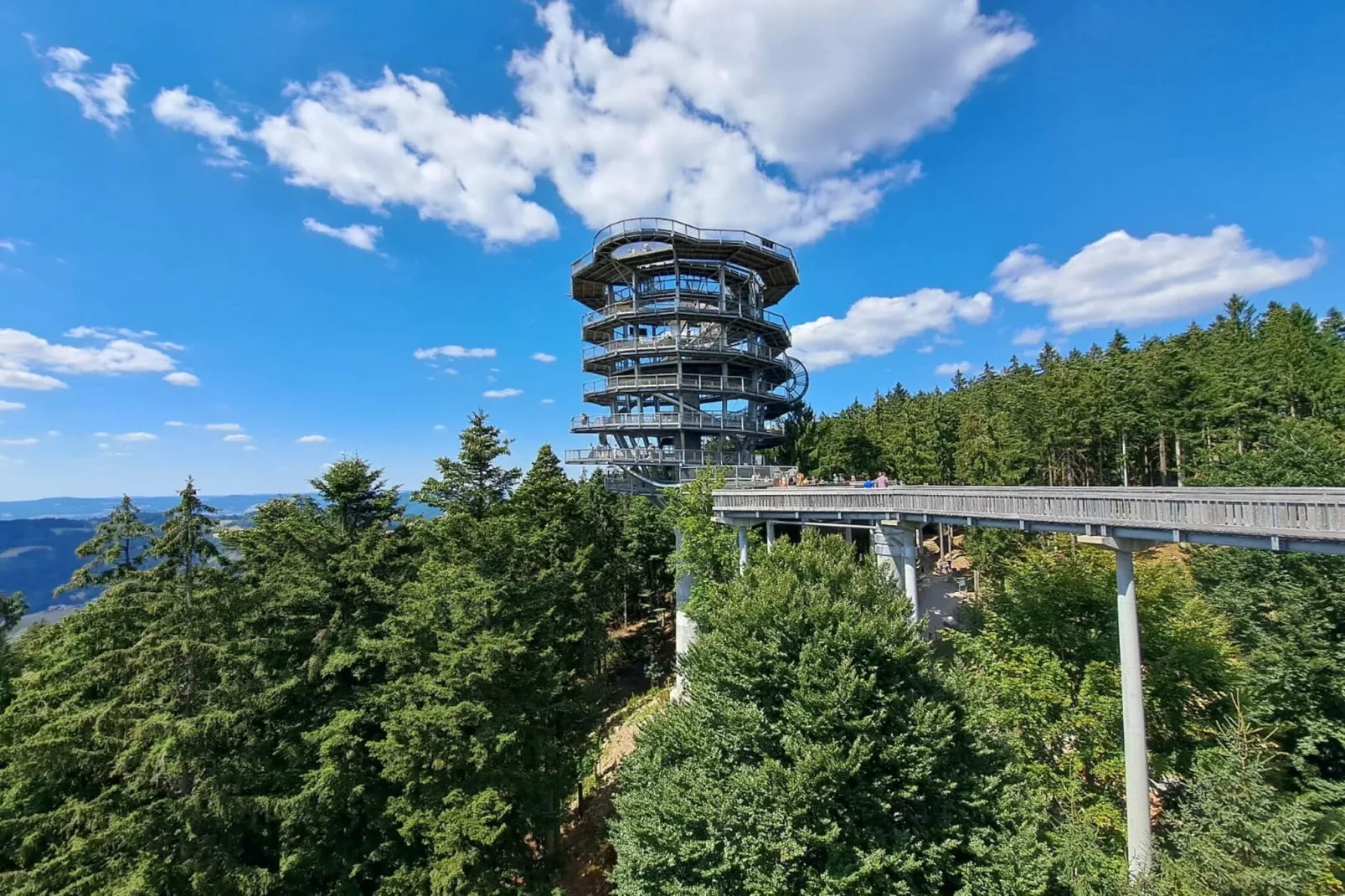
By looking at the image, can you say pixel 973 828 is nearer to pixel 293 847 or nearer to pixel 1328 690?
pixel 1328 690

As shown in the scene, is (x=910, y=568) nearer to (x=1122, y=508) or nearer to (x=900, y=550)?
(x=900, y=550)

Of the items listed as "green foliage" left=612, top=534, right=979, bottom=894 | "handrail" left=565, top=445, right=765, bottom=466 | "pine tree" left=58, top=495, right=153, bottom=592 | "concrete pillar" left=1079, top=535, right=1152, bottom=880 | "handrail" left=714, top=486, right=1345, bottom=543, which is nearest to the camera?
"handrail" left=714, top=486, right=1345, bottom=543

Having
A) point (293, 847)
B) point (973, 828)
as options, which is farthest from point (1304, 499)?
point (293, 847)

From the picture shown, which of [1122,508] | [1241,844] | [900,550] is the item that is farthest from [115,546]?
[1241,844]

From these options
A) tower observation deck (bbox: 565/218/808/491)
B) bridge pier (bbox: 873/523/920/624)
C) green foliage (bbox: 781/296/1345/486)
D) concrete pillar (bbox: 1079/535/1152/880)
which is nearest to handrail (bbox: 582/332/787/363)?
tower observation deck (bbox: 565/218/808/491)

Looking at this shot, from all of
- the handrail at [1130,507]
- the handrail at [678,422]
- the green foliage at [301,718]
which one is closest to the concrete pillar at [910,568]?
the handrail at [1130,507]

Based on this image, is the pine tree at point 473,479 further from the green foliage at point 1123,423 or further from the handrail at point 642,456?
the green foliage at point 1123,423

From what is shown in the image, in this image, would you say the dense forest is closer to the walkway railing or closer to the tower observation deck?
the walkway railing
